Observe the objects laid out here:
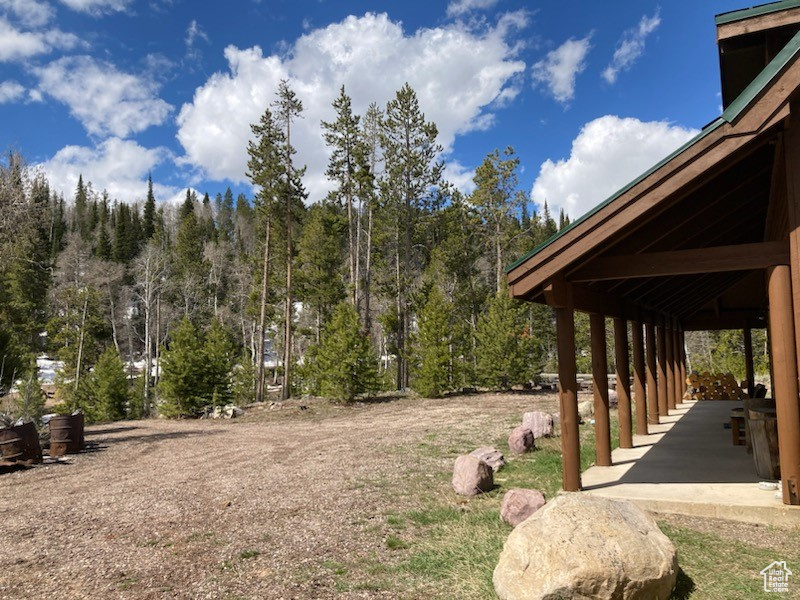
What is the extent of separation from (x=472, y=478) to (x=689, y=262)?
394cm

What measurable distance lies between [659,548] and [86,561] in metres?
5.33

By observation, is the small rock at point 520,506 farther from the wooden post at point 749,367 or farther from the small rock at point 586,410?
the wooden post at point 749,367

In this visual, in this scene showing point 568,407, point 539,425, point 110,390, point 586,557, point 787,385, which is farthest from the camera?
point 110,390

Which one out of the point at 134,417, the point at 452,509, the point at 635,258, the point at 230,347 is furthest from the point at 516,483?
the point at 134,417

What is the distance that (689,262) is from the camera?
5.55 meters

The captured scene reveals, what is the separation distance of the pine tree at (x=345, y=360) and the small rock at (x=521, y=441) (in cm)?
1117

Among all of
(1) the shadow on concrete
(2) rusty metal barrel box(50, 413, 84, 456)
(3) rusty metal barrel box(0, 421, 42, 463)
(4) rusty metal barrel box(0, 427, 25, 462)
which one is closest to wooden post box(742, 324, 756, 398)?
(1) the shadow on concrete

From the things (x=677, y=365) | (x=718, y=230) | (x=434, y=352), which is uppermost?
(x=718, y=230)

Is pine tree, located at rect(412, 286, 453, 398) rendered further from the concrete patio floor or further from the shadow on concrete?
the concrete patio floor

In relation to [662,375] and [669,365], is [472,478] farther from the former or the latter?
[669,365]

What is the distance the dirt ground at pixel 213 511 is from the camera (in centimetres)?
464

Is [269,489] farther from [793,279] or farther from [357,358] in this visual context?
[357,358]

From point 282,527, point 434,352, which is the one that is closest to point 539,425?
point 282,527

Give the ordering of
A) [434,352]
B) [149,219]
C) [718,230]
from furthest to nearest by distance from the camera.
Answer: [149,219]
[434,352]
[718,230]
